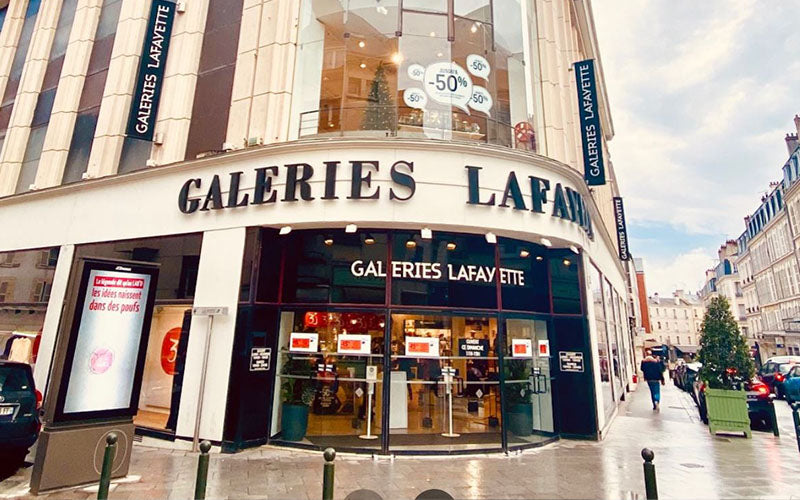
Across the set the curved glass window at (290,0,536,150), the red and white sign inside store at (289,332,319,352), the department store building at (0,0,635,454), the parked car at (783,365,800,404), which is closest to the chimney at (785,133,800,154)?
the parked car at (783,365,800,404)

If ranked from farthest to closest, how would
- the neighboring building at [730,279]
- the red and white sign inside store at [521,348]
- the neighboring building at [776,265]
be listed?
the neighboring building at [730,279]
the neighboring building at [776,265]
the red and white sign inside store at [521,348]

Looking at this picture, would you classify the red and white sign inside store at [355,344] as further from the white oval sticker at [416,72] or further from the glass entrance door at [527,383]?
the white oval sticker at [416,72]

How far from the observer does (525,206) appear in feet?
29.1

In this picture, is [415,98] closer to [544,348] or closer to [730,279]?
[544,348]

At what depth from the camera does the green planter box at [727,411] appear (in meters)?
9.80

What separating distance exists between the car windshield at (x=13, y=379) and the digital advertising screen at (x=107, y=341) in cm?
118

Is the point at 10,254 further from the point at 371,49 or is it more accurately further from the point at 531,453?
the point at 531,453

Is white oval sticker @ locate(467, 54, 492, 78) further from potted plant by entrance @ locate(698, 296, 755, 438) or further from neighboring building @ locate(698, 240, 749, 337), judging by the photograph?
neighboring building @ locate(698, 240, 749, 337)

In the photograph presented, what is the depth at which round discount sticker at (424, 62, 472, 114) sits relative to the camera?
9.64 meters

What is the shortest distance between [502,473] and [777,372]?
18048mm

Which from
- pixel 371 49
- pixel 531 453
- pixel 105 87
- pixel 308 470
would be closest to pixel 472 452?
pixel 531 453

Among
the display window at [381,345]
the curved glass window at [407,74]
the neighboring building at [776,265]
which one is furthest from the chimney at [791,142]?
the display window at [381,345]

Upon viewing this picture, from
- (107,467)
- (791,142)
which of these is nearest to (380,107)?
(107,467)

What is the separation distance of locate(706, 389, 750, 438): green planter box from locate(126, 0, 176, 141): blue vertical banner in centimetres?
1595
